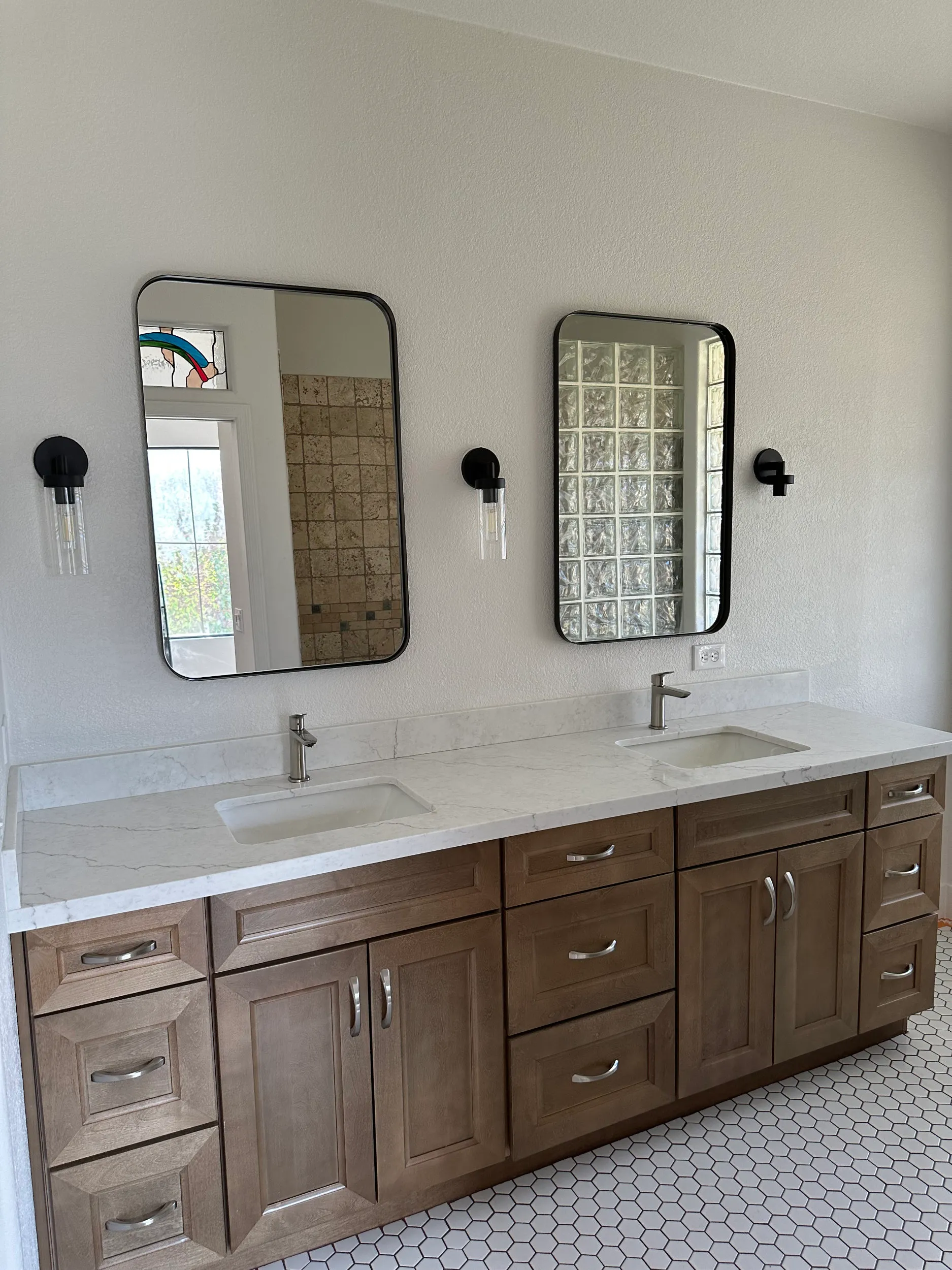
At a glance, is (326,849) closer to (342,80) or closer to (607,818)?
(607,818)

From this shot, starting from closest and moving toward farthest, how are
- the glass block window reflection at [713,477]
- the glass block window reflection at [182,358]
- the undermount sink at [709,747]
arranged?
the glass block window reflection at [182,358] → the undermount sink at [709,747] → the glass block window reflection at [713,477]

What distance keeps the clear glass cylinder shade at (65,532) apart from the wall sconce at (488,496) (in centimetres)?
94

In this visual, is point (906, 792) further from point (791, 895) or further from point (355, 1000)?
point (355, 1000)

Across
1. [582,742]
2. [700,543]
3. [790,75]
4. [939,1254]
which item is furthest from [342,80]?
[939,1254]

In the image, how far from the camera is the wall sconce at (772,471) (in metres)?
2.74

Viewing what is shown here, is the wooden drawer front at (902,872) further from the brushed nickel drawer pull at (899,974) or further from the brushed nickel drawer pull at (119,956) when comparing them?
the brushed nickel drawer pull at (119,956)

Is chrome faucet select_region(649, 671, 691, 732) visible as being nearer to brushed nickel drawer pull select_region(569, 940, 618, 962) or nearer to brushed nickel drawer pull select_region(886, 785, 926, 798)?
brushed nickel drawer pull select_region(886, 785, 926, 798)

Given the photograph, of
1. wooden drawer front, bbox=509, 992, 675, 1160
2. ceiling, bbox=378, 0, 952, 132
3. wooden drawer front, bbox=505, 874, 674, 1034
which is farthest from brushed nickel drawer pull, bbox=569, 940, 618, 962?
ceiling, bbox=378, 0, 952, 132

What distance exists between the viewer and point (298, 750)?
Answer: 213 cm

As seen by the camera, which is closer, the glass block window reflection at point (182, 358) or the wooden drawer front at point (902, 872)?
the glass block window reflection at point (182, 358)

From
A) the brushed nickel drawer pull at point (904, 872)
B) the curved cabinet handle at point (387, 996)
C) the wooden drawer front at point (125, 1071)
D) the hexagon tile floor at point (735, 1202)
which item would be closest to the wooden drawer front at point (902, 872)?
the brushed nickel drawer pull at point (904, 872)

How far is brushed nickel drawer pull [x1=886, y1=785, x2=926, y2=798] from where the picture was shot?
94.6 inches

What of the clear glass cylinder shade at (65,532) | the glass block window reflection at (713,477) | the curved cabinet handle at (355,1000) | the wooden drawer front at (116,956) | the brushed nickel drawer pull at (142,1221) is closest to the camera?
the wooden drawer front at (116,956)

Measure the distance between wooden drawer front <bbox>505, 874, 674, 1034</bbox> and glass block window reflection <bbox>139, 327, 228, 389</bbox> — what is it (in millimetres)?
1360
